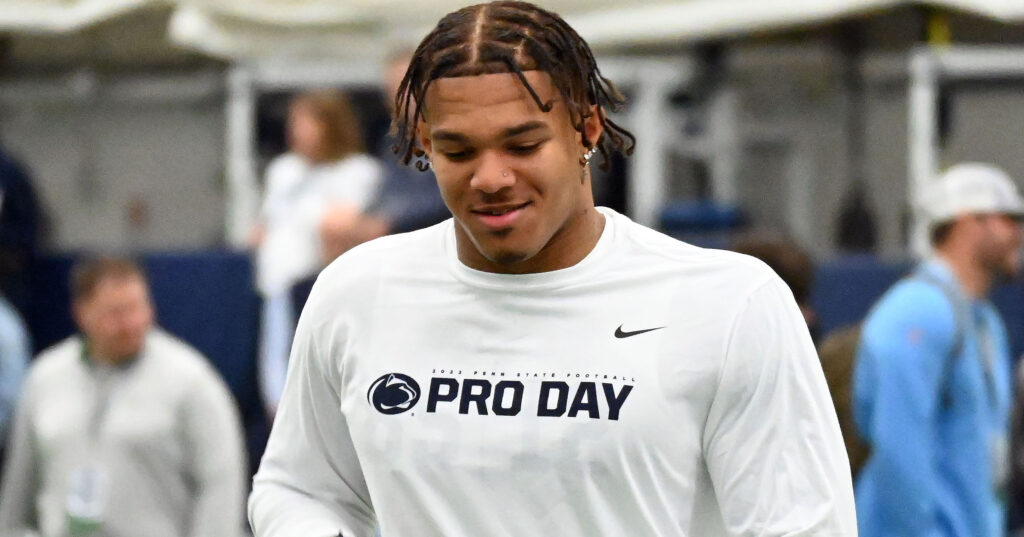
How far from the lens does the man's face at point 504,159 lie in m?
2.71

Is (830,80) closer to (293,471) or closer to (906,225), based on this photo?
(906,225)

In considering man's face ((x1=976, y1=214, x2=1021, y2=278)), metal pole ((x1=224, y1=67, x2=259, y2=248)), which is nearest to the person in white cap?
man's face ((x1=976, y1=214, x2=1021, y2=278))

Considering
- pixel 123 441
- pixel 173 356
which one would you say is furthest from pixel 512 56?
pixel 173 356

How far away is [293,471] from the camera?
3027 mm

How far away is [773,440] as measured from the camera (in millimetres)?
2715

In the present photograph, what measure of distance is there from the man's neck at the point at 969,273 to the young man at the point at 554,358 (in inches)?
115

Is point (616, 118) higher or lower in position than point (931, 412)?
higher

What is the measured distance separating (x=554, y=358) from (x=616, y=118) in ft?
22.2

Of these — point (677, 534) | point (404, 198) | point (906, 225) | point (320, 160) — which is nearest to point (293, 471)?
point (677, 534)

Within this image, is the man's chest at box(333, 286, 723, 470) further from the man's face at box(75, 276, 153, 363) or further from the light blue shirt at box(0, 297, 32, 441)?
the light blue shirt at box(0, 297, 32, 441)

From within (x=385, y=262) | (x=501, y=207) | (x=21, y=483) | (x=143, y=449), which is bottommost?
(x=21, y=483)

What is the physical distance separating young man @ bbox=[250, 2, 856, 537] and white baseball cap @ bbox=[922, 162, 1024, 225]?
3.00 metres

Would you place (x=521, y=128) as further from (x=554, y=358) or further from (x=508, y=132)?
(x=554, y=358)

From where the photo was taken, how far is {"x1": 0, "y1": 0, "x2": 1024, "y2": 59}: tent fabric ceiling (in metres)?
8.05
